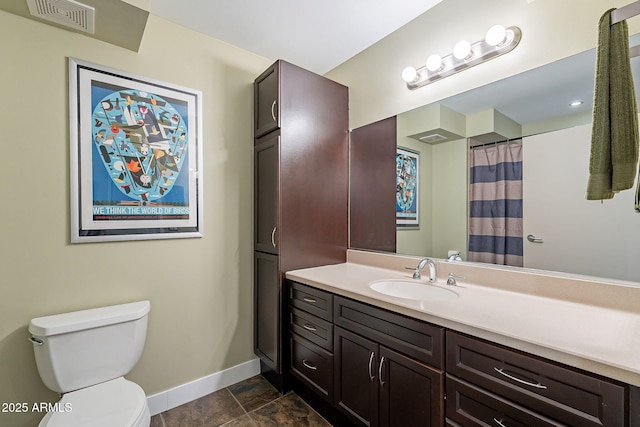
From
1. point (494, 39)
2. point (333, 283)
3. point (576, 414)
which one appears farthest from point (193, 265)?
point (494, 39)

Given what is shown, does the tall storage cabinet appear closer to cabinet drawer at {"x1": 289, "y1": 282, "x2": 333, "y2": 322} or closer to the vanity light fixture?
cabinet drawer at {"x1": 289, "y1": 282, "x2": 333, "y2": 322}

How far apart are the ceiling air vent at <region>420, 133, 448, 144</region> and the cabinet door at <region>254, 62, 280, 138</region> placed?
3.19 ft

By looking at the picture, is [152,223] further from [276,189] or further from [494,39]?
[494,39]

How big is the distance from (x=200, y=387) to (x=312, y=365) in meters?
0.86

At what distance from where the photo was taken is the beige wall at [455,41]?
1312mm

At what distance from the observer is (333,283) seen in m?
1.66

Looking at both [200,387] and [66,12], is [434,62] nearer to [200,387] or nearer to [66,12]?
[66,12]

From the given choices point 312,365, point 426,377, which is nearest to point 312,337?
point 312,365

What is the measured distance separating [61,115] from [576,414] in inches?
97.8

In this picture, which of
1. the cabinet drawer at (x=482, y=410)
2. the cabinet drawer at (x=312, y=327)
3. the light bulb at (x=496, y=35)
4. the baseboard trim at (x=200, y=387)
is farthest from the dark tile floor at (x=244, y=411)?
the light bulb at (x=496, y=35)

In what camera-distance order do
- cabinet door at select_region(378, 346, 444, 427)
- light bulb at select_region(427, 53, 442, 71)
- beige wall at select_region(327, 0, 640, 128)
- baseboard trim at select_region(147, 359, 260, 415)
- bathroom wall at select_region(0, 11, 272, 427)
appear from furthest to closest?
1. baseboard trim at select_region(147, 359, 260, 415)
2. light bulb at select_region(427, 53, 442, 71)
3. bathroom wall at select_region(0, 11, 272, 427)
4. beige wall at select_region(327, 0, 640, 128)
5. cabinet door at select_region(378, 346, 444, 427)

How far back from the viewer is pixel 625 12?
3.28 ft

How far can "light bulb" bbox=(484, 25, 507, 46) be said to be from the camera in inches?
58.2

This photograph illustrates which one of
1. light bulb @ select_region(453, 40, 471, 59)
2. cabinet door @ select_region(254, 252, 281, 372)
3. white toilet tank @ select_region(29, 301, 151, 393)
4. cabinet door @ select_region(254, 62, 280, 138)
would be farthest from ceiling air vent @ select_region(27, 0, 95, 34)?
light bulb @ select_region(453, 40, 471, 59)
